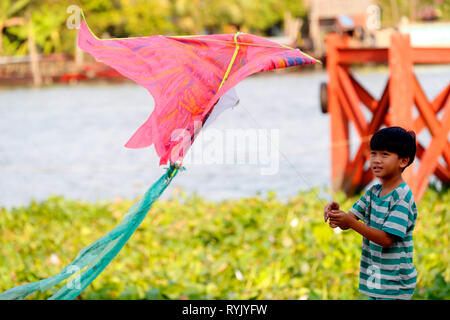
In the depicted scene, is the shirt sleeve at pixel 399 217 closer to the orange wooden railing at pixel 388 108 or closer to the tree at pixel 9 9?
the orange wooden railing at pixel 388 108

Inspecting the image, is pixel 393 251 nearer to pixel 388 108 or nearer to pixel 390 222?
pixel 390 222

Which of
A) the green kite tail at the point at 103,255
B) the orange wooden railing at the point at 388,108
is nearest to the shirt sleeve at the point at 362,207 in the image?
the green kite tail at the point at 103,255

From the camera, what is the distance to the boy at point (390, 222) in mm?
2701

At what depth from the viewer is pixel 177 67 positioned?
10.2 ft

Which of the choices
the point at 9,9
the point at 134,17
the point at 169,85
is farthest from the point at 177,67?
the point at 134,17

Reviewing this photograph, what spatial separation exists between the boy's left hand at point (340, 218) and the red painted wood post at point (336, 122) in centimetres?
566

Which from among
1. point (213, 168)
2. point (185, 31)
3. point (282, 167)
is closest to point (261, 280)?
point (282, 167)

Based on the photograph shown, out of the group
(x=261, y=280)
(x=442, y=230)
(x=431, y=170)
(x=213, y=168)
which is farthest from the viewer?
(x=213, y=168)

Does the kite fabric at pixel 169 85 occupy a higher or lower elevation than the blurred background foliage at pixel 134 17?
lower

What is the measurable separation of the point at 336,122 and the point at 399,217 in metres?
5.77

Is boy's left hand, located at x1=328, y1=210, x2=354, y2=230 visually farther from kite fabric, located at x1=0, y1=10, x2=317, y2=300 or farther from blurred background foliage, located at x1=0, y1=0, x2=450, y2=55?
blurred background foliage, located at x1=0, y1=0, x2=450, y2=55

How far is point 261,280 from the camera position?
496 centimetres
